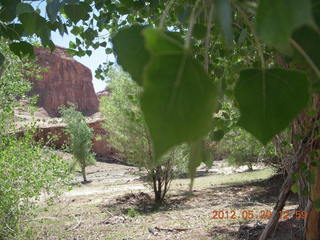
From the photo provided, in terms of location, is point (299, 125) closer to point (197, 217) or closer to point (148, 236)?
point (148, 236)

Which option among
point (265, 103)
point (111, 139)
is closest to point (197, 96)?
point (265, 103)

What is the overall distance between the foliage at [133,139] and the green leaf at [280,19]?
7166 millimetres

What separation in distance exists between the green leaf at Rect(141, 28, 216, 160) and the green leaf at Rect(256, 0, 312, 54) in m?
0.04

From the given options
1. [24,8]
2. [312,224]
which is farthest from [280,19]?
[312,224]

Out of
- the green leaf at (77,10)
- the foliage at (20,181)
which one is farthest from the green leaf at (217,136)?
the foliage at (20,181)

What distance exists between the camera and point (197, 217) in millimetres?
5070

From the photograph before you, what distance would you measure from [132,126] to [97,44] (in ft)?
20.4

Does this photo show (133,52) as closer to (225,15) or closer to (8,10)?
(225,15)

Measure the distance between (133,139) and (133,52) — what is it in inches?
Answer: 328

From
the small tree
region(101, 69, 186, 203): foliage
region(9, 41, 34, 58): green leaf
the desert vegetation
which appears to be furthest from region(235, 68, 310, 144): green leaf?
the small tree

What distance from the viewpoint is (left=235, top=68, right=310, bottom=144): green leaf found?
0.89 ft

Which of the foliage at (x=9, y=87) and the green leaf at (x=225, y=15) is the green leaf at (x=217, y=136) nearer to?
the green leaf at (x=225, y=15)

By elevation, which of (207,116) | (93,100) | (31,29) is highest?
(93,100)

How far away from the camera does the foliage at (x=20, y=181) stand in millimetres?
3605
